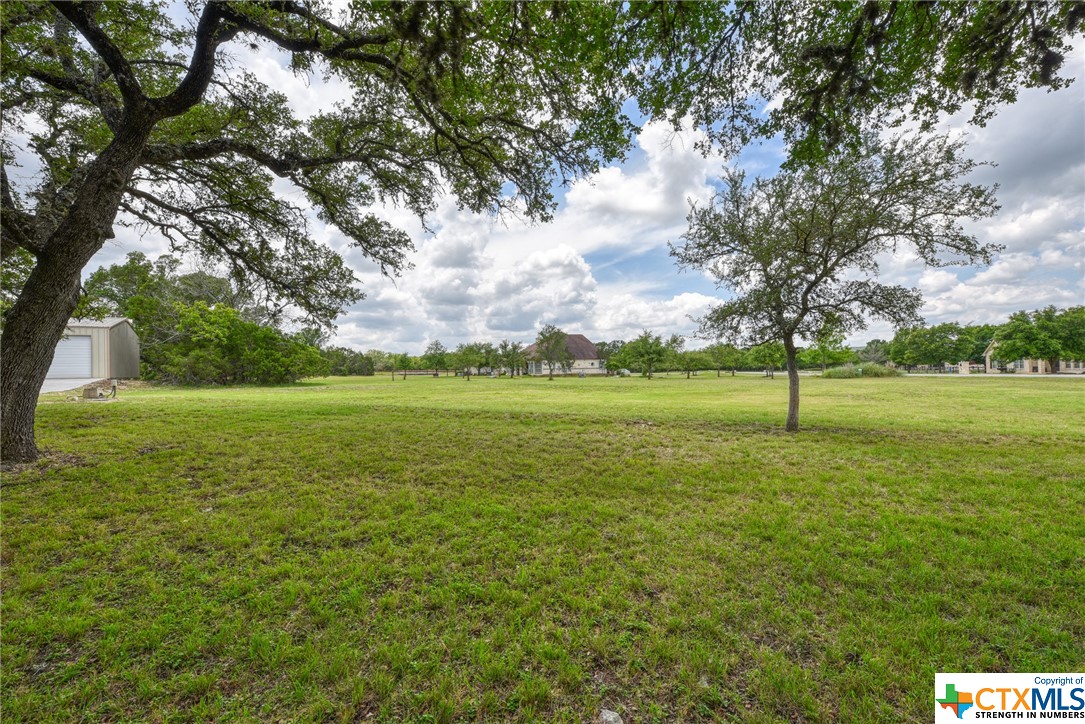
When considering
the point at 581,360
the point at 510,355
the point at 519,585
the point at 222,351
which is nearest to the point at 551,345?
the point at 510,355

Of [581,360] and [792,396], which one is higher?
[581,360]

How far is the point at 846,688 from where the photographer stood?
2.34 meters

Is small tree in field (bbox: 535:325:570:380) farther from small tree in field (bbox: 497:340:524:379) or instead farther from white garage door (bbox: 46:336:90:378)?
white garage door (bbox: 46:336:90:378)

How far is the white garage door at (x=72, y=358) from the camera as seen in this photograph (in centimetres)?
2616

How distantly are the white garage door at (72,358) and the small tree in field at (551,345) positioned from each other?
36.9 m

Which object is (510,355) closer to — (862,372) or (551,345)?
(551,345)

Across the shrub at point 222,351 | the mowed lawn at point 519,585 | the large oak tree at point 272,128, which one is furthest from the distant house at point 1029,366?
the shrub at point 222,351

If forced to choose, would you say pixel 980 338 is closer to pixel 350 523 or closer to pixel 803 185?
pixel 803 185

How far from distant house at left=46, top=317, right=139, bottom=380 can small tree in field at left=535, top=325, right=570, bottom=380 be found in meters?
35.9

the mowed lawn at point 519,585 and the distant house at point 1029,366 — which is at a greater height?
the distant house at point 1029,366

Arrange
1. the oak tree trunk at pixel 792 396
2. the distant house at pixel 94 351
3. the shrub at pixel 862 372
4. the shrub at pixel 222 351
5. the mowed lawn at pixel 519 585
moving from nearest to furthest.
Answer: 1. the mowed lawn at pixel 519 585
2. the oak tree trunk at pixel 792 396
3. the distant house at pixel 94 351
4. the shrub at pixel 222 351
5. the shrub at pixel 862 372

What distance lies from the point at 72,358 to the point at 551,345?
3870 centimetres

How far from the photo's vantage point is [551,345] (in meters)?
44.9

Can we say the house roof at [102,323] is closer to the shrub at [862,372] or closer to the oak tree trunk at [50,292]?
Answer: the oak tree trunk at [50,292]
